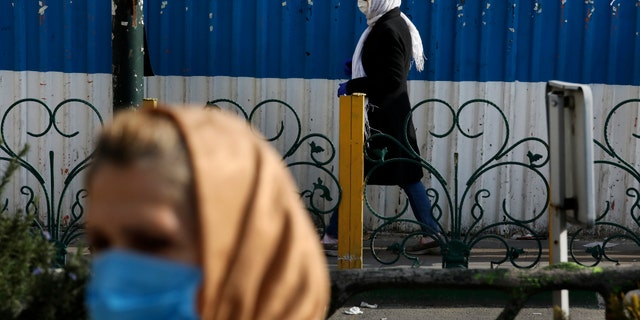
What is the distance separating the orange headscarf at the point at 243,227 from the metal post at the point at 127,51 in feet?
11.3

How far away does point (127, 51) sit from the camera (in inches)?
196

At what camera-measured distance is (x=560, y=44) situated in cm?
705

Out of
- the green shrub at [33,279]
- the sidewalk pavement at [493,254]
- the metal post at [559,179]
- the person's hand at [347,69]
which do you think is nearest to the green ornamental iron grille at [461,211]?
the sidewalk pavement at [493,254]

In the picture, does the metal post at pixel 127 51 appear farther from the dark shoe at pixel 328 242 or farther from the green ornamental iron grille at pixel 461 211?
the dark shoe at pixel 328 242

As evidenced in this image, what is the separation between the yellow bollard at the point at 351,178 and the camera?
5457mm

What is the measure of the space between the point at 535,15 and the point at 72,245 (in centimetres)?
341

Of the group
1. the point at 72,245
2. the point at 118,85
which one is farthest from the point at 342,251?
the point at 72,245

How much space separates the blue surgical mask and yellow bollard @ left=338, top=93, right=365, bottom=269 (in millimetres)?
3968

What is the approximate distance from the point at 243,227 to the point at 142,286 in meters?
0.17

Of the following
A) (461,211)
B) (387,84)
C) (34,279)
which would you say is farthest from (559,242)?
(387,84)

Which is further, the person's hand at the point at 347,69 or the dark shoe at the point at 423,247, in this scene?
the person's hand at the point at 347,69

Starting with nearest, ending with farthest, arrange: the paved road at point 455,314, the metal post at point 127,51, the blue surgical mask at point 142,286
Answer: the blue surgical mask at point 142,286, the metal post at point 127,51, the paved road at point 455,314

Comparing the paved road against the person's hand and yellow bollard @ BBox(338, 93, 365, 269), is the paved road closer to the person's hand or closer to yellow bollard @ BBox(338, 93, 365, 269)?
yellow bollard @ BBox(338, 93, 365, 269)

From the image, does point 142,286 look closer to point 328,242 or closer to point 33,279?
point 33,279
